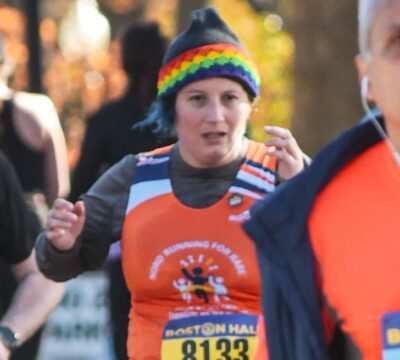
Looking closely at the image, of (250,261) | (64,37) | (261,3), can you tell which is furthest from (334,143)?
(64,37)

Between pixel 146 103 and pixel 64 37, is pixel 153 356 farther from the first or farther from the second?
pixel 64 37

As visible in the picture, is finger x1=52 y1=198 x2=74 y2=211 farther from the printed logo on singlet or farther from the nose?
the nose

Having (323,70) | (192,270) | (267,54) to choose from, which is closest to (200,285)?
(192,270)

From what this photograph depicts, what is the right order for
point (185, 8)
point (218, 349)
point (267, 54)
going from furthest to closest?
point (267, 54), point (185, 8), point (218, 349)

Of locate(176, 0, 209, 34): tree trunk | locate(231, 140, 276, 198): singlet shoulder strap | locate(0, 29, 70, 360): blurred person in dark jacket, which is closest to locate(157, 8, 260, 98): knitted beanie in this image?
locate(231, 140, 276, 198): singlet shoulder strap

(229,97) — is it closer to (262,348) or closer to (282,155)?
(282,155)

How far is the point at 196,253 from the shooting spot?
243 inches

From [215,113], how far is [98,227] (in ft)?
1.82

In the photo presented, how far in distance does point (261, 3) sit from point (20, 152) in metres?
13.9

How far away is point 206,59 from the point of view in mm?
6586

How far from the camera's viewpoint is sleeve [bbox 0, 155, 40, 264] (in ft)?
19.6

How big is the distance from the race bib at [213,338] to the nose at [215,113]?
A: 692 mm

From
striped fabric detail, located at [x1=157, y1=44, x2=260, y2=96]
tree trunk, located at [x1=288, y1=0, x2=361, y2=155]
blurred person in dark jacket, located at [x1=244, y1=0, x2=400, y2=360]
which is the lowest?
blurred person in dark jacket, located at [x1=244, y1=0, x2=400, y2=360]

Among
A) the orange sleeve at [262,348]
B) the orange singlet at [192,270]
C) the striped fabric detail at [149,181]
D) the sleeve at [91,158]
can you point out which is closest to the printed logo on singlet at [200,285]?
the orange singlet at [192,270]
